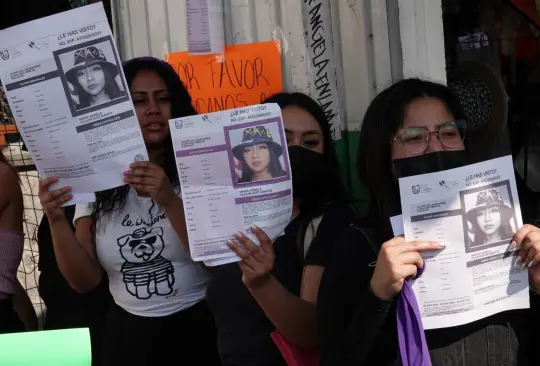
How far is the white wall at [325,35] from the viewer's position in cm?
300

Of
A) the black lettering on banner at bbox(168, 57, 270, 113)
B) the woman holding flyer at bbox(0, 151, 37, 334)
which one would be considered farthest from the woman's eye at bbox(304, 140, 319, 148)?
the woman holding flyer at bbox(0, 151, 37, 334)

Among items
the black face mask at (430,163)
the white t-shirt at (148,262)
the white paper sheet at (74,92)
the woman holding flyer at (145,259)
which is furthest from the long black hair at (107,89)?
the black face mask at (430,163)

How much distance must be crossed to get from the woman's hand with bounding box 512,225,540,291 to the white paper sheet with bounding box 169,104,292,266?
0.62m

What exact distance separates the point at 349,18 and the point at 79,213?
4.27 feet

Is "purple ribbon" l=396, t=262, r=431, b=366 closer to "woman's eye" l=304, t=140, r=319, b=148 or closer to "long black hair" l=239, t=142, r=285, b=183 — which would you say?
"long black hair" l=239, t=142, r=285, b=183

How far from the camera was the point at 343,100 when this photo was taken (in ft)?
10.5

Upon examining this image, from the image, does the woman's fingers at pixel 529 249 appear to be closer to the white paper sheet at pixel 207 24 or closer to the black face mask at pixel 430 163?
the black face mask at pixel 430 163

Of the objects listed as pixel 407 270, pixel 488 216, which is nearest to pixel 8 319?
pixel 407 270

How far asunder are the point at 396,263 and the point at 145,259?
1.16m

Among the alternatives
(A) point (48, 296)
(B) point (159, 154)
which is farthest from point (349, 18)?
(A) point (48, 296)

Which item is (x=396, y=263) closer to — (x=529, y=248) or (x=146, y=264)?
(x=529, y=248)

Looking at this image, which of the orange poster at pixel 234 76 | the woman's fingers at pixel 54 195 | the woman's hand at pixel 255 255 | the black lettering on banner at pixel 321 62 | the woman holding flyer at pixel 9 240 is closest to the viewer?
the woman's hand at pixel 255 255

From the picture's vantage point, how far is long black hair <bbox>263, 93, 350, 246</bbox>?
2445mm

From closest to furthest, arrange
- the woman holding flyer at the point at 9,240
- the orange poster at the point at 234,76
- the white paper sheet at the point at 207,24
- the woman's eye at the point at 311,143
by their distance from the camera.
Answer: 1. the woman's eye at the point at 311,143
2. the woman holding flyer at the point at 9,240
3. the orange poster at the point at 234,76
4. the white paper sheet at the point at 207,24
